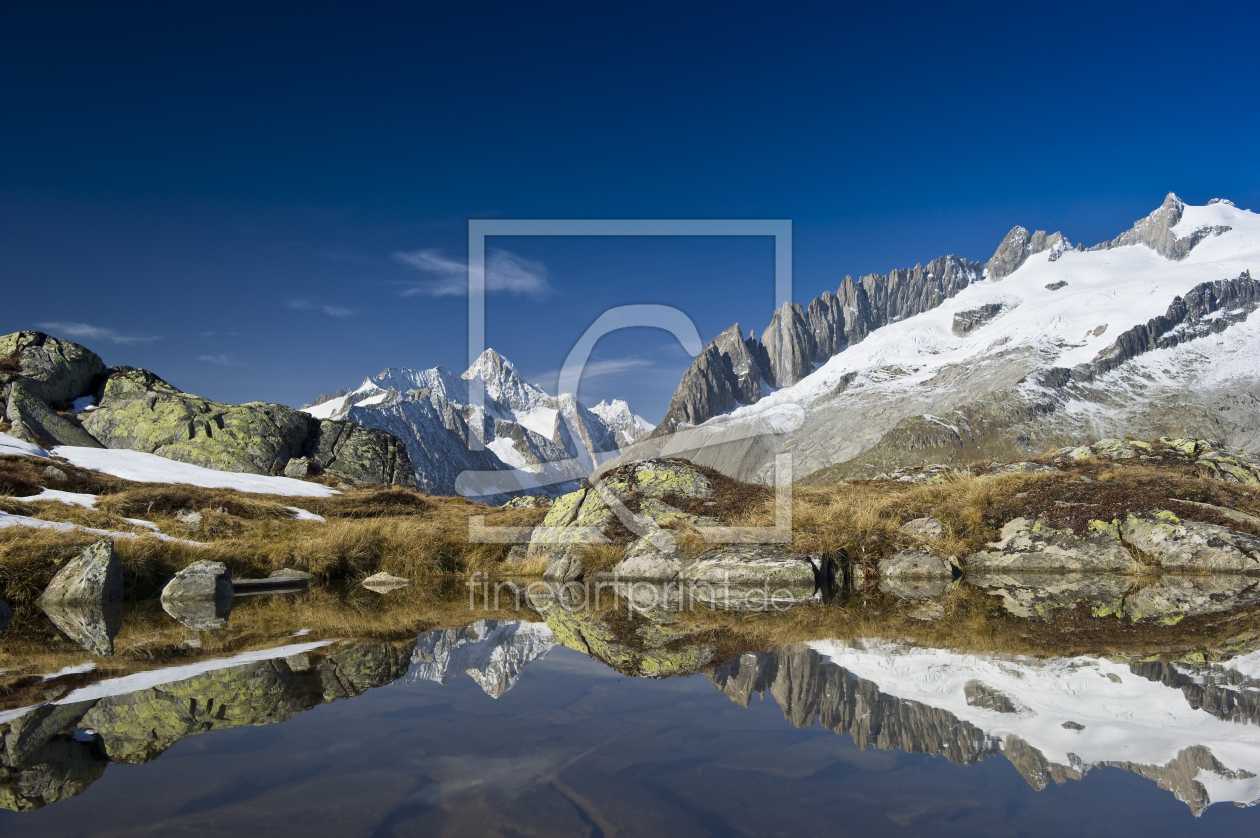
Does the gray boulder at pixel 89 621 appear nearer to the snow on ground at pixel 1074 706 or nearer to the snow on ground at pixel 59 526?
the snow on ground at pixel 59 526

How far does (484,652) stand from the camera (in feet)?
23.8

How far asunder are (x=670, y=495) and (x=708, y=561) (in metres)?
4.32

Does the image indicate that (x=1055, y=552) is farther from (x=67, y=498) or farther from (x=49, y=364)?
(x=49, y=364)

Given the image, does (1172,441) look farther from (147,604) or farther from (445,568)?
(147,604)

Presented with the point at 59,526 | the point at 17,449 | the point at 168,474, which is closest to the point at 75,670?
the point at 59,526

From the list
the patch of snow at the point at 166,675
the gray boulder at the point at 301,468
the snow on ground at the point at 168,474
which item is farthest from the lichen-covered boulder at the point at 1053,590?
the gray boulder at the point at 301,468

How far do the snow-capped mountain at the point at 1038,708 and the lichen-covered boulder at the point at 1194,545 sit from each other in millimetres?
8697

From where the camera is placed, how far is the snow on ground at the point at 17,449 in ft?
88.8

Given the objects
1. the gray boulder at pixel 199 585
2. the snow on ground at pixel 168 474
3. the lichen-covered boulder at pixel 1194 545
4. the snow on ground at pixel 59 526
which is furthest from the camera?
the snow on ground at pixel 168 474

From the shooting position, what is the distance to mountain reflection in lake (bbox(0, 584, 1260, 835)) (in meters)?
3.45

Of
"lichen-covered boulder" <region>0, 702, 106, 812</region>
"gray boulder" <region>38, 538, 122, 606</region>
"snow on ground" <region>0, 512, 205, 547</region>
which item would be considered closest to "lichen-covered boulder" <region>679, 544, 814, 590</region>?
"lichen-covered boulder" <region>0, 702, 106, 812</region>

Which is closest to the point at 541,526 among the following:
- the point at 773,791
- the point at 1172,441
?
the point at 773,791

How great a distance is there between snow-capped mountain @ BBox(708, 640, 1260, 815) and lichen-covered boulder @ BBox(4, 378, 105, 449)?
133 feet

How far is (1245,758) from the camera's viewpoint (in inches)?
158
